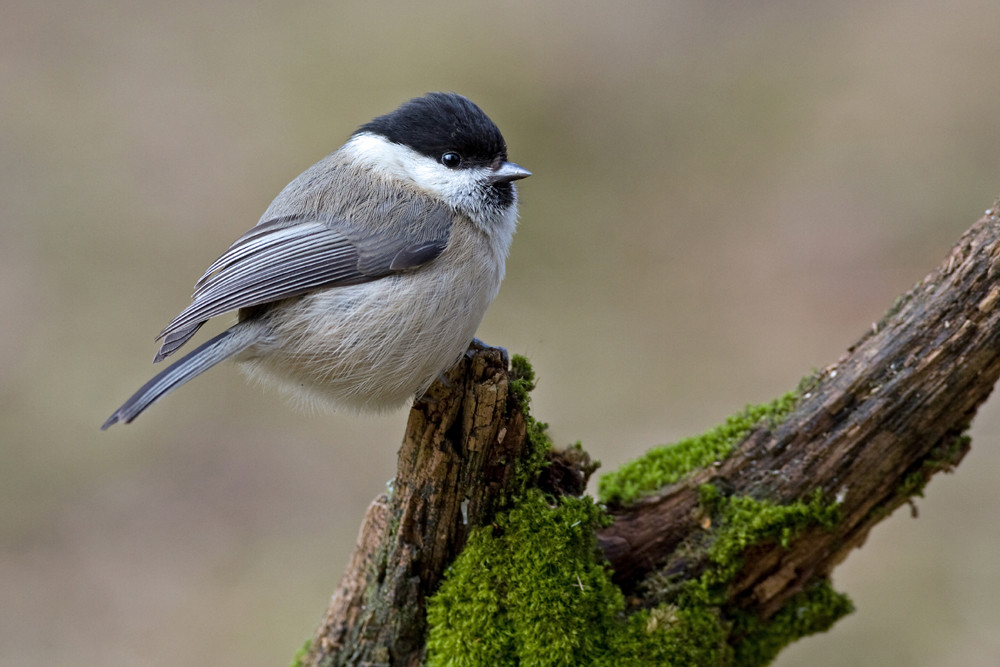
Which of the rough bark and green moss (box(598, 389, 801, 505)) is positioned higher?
green moss (box(598, 389, 801, 505))

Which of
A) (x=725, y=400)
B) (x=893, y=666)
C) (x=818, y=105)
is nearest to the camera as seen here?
(x=893, y=666)

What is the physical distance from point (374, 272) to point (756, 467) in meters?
1.33

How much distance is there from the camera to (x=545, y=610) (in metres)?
2.50

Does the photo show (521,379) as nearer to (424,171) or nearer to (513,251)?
(424,171)

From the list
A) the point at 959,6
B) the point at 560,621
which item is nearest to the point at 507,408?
the point at 560,621

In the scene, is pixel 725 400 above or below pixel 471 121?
above

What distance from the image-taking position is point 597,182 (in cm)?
738

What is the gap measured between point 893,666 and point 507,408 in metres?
2.94

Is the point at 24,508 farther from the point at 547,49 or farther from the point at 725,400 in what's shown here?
the point at 547,49

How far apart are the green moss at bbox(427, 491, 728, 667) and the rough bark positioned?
0.29ft

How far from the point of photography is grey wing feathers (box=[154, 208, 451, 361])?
2.59 meters

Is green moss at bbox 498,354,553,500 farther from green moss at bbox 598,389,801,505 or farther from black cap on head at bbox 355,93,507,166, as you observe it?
black cap on head at bbox 355,93,507,166

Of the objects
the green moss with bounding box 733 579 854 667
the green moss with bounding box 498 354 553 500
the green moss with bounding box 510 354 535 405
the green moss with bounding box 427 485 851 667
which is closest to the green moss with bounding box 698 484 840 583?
the green moss with bounding box 427 485 851 667

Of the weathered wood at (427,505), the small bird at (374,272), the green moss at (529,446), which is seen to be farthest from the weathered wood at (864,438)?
the small bird at (374,272)
